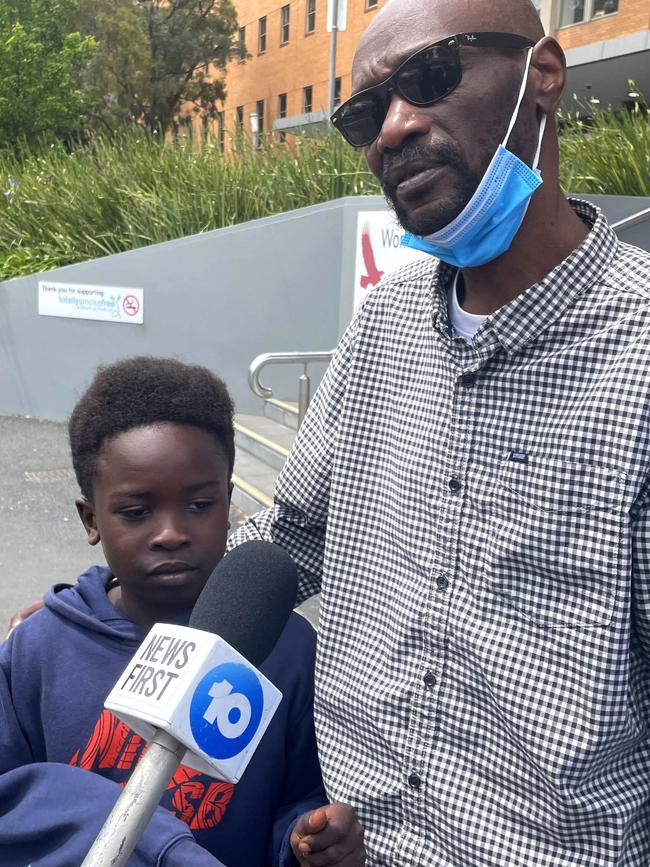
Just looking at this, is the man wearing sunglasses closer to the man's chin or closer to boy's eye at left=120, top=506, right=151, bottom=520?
the man's chin

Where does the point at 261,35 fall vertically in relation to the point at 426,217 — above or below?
above

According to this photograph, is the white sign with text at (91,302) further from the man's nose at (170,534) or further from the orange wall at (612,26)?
the orange wall at (612,26)

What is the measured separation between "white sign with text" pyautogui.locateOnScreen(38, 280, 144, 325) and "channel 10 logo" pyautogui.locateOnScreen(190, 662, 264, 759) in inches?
360

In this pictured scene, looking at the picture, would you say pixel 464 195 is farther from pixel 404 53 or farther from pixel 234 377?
pixel 234 377

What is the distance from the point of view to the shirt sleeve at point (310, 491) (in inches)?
77.0

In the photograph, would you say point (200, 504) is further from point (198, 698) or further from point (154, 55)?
point (154, 55)

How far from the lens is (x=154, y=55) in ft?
107

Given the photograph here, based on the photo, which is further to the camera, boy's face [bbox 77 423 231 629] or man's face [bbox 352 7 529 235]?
boy's face [bbox 77 423 231 629]

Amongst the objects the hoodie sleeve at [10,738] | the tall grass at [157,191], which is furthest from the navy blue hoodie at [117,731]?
the tall grass at [157,191]

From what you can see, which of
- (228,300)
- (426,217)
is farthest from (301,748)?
(228,300)

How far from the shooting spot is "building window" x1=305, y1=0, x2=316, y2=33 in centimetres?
3738

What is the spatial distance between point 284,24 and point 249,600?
138ft

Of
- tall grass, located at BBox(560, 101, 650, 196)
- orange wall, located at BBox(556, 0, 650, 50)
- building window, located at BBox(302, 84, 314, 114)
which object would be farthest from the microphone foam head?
building window, located at BBox(302, 84, 314, 114)

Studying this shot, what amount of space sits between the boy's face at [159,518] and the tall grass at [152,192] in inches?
295
